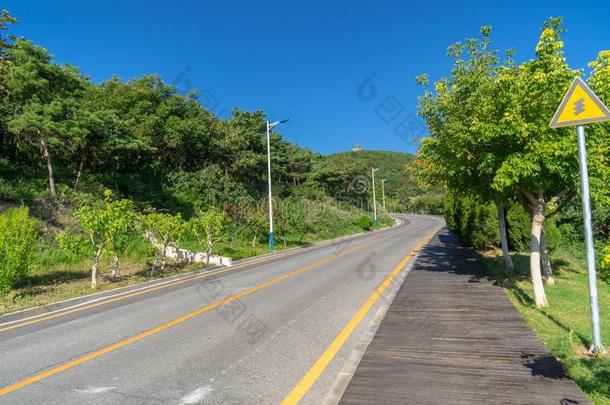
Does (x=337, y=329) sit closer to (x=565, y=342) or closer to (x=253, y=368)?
(x=253, y=368)

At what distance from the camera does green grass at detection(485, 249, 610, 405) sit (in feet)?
14.5

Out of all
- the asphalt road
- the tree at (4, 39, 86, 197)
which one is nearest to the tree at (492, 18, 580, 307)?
the asphalt road

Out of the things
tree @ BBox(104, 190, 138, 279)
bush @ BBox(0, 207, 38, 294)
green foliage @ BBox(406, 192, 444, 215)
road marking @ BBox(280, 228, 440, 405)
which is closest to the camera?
road marking @ BBox(280, 228, 440, 405)

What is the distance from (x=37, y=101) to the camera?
65.8 ft

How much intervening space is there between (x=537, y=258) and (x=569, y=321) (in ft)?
5.63

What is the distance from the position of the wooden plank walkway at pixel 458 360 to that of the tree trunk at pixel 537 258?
0.71m

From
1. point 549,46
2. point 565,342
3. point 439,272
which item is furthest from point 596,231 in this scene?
point 565,342

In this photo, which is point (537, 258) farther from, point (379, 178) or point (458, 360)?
point (379, 178)

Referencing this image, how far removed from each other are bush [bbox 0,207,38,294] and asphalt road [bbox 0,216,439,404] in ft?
8.90

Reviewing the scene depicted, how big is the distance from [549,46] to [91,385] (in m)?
9.31

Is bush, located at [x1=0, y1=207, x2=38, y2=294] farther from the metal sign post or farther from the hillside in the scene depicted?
the hillside

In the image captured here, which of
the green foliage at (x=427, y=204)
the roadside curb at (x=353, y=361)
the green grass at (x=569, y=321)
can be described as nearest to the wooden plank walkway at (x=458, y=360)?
the roadside curb at (x=353, y=361)

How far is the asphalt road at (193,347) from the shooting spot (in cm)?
449

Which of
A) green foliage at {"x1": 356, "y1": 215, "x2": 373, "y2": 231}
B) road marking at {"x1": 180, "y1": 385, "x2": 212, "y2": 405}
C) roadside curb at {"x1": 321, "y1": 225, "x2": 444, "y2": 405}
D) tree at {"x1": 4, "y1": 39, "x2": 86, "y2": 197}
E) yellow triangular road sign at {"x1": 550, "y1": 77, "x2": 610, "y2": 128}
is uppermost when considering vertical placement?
tree at {"x1": 4, "y1": 39, "x2": 86, "y2": 197}
